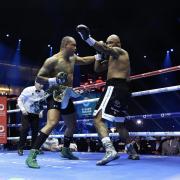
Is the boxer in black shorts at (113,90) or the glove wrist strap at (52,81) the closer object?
the boxer in black shorts at (113,90)

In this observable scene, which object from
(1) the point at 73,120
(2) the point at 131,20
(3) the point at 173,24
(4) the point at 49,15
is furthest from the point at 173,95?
(1) the point at 73,120

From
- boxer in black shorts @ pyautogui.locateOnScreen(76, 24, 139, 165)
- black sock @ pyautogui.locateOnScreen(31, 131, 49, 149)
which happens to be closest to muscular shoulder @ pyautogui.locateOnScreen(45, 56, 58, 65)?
boxer in black shorts @ pyautogui.locateOnScreen(76, 24, 139, 165)

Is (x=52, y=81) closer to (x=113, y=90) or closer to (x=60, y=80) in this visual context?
(x=60, y=80)

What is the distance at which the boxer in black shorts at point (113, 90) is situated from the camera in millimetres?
2674

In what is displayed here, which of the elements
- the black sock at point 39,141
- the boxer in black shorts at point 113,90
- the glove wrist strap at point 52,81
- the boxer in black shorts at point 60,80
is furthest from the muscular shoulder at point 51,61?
the black sock at point 39,141

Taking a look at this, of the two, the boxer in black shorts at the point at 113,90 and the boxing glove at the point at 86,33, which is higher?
the boxing glove at the point at 86,33

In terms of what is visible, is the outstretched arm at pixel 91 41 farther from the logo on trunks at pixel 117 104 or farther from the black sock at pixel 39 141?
the black sock at pixel 39 141

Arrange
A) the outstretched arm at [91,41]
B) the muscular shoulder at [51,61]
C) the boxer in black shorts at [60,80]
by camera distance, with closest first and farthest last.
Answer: the outstretched arm at [91,41] < the boxer in black shorts at [60,80] < the muscular shoulder at [51,61]

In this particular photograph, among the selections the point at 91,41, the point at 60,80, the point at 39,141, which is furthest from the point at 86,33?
the point at 39,141

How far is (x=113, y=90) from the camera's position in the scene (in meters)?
2.83

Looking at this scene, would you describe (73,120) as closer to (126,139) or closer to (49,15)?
(126,139)

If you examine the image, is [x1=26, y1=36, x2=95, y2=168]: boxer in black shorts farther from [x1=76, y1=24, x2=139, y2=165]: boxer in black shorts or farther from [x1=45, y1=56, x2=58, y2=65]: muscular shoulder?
[x1=76, y1=24, x2=139, y2=165]: boxer in black shorts

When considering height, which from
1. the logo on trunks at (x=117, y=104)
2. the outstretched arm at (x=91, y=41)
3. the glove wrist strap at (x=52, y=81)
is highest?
the outstretched arm at (x=91, y=41)

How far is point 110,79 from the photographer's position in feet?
9.51
